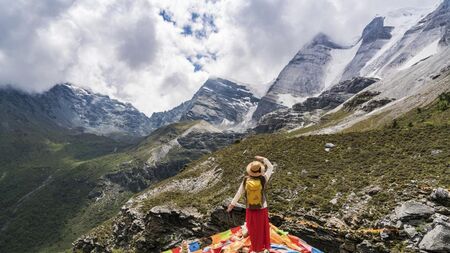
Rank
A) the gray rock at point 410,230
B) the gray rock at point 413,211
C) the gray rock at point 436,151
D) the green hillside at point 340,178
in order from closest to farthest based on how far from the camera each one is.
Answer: the gray rock at point 410,230 < the gray rock at point 413,211 < the green hillside at point 340,178 < the gray rock at point 436,151

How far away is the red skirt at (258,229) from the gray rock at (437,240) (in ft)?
30.0

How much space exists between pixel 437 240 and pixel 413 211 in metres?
3.41

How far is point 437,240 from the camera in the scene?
19.5m

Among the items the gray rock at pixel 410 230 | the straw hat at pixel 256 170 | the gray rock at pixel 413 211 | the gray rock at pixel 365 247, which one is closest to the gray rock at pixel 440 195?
the gray rock at pixel 413 211

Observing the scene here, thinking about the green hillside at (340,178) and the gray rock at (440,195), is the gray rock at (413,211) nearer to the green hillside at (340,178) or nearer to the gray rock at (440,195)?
the gray rock at (440,195)

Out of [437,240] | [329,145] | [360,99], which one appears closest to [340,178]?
[329,145]

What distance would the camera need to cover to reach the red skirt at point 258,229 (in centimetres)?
1477

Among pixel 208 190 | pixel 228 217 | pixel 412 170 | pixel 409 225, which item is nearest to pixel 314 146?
pixel 208 190

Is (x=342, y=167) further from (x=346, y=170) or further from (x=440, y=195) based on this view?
(x=440, y=195)

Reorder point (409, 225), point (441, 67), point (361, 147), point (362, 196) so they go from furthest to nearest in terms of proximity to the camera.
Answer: point (441, 67), point (361, 147), point (362, 196), point (409, 225)

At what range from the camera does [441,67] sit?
16650 cm

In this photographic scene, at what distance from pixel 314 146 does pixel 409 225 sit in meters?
26.1

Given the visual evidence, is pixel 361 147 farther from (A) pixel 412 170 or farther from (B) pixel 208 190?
(B) pixel 208 190

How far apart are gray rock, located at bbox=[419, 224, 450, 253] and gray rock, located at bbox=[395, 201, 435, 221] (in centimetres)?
206
